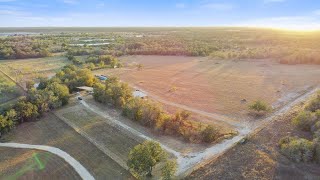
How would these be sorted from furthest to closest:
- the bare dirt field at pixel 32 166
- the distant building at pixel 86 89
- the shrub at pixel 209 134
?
the distant building at pixel 86 89 < the shrub at pixel 209 134 < the bare dirt field at pixel 32 166

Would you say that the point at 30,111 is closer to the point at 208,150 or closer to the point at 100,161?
the point at 100,161

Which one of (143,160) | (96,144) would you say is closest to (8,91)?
(96,144)

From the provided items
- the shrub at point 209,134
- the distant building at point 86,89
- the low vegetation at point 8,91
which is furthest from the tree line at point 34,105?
the shrub at point 209,134

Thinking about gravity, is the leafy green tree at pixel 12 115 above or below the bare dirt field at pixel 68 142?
above

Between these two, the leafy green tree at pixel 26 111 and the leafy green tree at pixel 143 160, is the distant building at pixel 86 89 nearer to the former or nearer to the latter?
the leafy green tree at pixel 26 111

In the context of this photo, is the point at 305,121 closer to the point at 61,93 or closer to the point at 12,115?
the point at 61,93

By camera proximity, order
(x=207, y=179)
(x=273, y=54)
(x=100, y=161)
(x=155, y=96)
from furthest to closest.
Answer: (x=273, y=54)
(x=155, y=96)
(x=100, y=161)
(x=207, y=179)

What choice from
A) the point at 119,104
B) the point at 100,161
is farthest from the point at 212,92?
the point at 100,161
